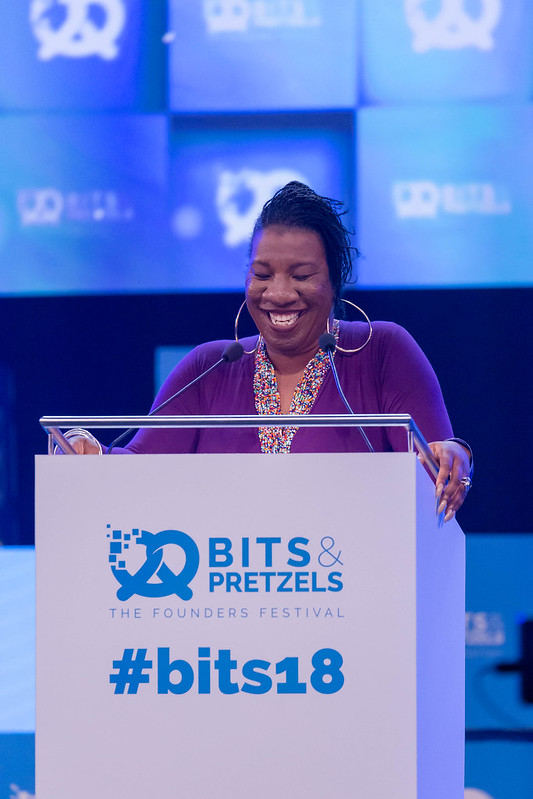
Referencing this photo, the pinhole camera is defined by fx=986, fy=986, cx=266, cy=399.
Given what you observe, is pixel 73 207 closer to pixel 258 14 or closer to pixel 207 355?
pixel 258 14

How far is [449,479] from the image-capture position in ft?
5.01

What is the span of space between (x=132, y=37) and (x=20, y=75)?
1.28 feet

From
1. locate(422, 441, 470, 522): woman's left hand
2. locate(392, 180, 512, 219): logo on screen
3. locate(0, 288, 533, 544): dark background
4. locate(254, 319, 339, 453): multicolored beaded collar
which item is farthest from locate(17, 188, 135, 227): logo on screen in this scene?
locate(422, 441, 470, 522): woman's left hand

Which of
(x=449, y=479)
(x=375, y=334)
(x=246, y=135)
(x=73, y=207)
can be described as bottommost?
(x=449, y=479)

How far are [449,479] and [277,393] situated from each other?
1.88 feet

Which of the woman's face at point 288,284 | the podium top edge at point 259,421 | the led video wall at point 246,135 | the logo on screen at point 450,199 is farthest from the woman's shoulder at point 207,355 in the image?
the logo on screen at point 450,199

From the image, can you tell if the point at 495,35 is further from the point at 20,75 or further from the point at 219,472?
the point at 219,472

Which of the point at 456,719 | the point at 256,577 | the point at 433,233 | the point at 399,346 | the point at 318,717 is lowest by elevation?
the point at 456,719

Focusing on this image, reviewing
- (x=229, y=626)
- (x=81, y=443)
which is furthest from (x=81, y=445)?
(x=229, y=626)

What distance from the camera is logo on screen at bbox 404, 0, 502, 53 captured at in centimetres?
309

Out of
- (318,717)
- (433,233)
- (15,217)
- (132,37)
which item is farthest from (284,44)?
(318,717)

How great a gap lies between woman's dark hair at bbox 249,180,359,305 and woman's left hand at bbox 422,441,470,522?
57cm

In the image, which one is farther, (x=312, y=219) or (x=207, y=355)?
(x=207, y=355)

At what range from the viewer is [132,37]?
10.6 feet
